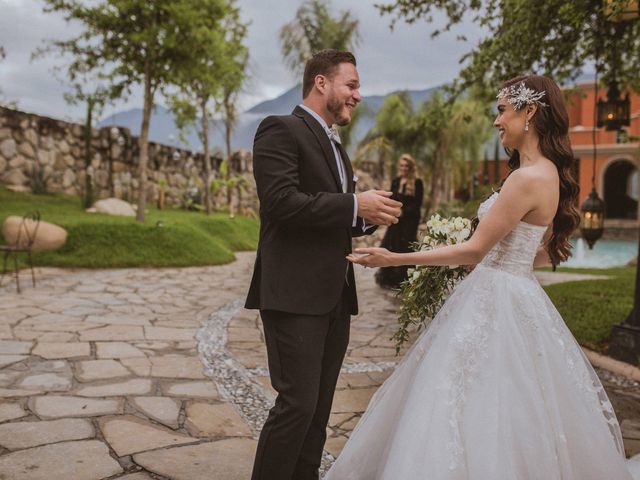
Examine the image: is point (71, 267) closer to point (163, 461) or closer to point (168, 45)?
point (168, 45)

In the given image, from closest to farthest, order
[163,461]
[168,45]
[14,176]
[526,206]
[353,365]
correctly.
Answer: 1. [526,206]
2. [163,461]
3. [353,365]
4. [168,45]
5. [14,176]

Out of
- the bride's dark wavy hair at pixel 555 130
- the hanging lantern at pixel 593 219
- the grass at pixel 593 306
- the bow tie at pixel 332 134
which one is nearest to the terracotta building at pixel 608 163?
the grass at pixel 593 306

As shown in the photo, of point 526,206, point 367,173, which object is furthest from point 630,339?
point 367,173

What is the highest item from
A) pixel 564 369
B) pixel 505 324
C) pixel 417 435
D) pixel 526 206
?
pixel 526 206

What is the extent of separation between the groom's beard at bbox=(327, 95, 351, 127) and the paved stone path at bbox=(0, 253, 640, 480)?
2.06 metres

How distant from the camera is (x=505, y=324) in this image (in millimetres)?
2732

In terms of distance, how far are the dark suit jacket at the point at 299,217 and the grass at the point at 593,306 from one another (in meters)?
4.86

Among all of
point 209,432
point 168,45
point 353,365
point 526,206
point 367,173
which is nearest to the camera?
point 526,206

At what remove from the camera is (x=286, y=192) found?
94.5 inches

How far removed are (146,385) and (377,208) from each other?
3214mm

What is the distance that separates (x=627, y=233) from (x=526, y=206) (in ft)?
109

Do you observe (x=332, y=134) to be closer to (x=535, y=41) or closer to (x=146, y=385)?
(x=146, y=385)

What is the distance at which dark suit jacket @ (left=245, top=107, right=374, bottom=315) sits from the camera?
243 centimetres

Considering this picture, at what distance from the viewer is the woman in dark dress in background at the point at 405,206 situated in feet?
29.9
